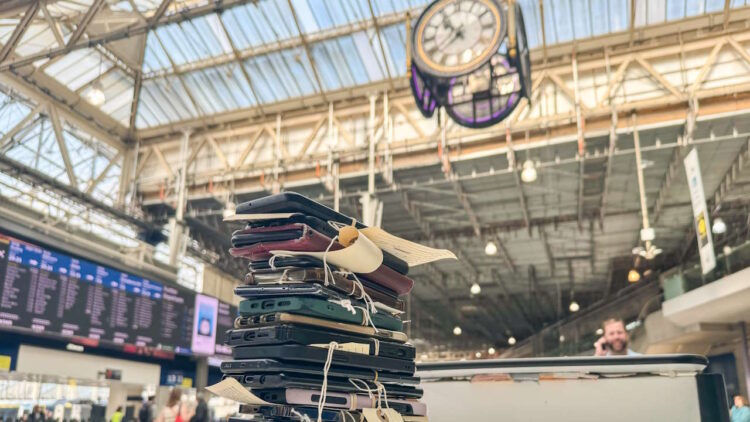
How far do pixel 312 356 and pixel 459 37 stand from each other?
12.2 ft

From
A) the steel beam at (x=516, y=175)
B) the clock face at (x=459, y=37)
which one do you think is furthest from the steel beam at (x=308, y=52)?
the clock face at (x=459, y=37)

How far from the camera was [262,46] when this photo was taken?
11539 millimetres

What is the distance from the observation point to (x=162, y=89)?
12750 millimetres

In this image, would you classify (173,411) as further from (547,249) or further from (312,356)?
(547,249)

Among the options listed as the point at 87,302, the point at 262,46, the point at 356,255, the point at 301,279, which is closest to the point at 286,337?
the point at 301,279

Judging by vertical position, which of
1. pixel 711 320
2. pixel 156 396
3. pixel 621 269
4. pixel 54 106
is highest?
pixel 54 106

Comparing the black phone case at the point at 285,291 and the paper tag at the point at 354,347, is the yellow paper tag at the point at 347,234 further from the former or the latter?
the paper tag at the point at 354,347

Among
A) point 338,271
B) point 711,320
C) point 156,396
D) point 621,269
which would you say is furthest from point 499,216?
point 338,271

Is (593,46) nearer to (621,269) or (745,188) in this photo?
(745,188)

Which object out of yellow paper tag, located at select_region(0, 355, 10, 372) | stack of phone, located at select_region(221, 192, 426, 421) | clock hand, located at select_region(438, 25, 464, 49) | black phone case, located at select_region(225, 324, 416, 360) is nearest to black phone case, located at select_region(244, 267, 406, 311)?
stack of phone, located at select_region(221, 192, 426, 421)

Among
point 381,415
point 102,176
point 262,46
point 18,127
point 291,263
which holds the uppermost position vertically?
point 262,46

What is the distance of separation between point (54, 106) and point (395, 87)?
635cm

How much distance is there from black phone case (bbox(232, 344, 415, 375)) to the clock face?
338 cm

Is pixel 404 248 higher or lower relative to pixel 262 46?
lower
